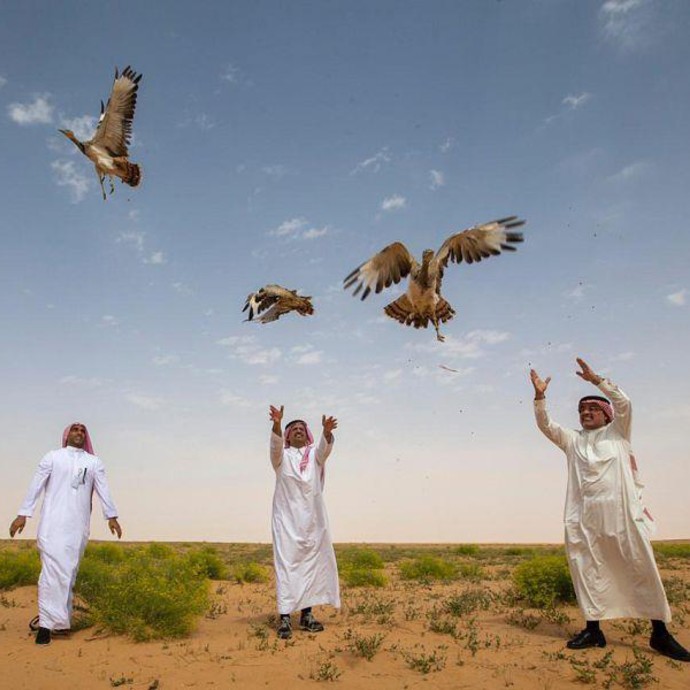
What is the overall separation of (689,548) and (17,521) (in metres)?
20.5

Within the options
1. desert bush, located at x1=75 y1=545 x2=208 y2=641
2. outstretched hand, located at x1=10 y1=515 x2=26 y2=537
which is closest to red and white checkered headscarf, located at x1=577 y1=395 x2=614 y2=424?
desert bush, located at x1=75 y1=545 x2=208 y2=641

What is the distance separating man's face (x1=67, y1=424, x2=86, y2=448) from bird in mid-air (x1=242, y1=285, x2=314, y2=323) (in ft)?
7.74

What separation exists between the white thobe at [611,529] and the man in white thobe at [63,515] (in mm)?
4782

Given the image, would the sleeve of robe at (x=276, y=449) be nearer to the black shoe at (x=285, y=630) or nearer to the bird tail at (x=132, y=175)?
the black shoe at (x=285, y=630)

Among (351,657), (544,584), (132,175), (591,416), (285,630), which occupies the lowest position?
(351,657)

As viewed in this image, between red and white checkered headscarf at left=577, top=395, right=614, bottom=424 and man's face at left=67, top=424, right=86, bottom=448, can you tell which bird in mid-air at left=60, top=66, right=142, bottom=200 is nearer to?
man's face at left=67, top=424, right=86, bottom=448

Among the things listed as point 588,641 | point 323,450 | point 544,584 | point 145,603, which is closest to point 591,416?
point 588,641

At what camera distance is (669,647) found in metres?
5.41

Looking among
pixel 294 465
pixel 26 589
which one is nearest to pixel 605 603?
pixel 294 465

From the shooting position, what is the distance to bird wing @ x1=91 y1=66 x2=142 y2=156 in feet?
35.2

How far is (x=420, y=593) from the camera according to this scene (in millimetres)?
9945

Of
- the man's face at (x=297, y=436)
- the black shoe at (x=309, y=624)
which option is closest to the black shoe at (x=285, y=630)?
the black shoe at (x=309, y=624)

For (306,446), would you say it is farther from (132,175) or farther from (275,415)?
(132,175)

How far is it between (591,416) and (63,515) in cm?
549
